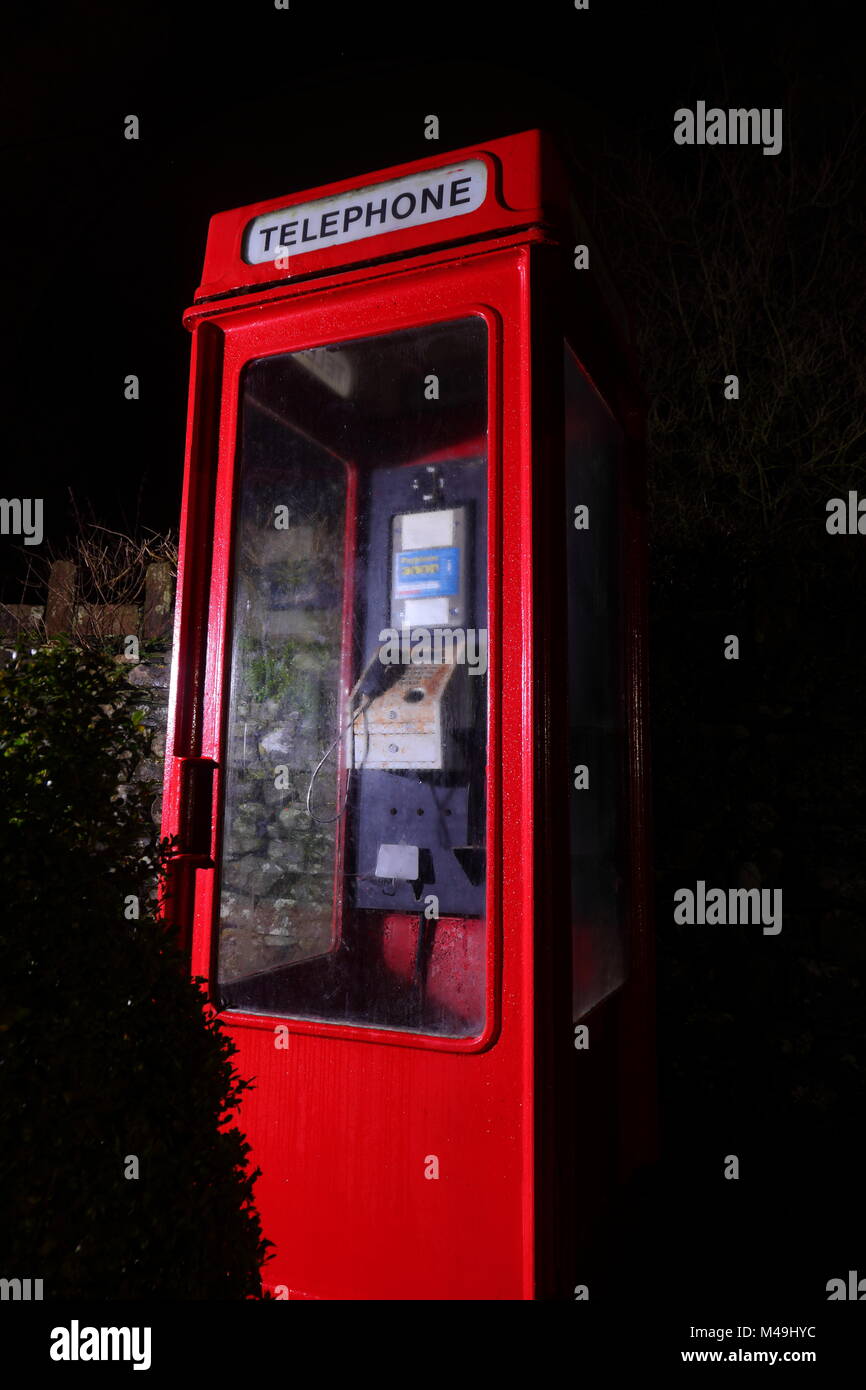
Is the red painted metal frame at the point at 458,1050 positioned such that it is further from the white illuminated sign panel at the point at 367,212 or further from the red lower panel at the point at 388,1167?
the white illuminated sign panel at the point at 367,212

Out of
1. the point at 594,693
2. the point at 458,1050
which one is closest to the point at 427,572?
the point at 594,693

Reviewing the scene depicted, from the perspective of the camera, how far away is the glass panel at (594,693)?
7.82 feet

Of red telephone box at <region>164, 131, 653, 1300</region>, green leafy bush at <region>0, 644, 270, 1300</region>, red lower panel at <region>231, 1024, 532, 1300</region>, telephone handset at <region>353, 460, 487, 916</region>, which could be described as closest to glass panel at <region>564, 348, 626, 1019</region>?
red telephone box at <region>164, 131, 653, 1300</region>

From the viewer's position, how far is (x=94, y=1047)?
3.84 feet

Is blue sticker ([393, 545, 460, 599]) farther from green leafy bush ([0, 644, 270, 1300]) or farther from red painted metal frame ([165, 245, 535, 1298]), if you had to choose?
green leafy bush ([0, 644, 270, 1300])

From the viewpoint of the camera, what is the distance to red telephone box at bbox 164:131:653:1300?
72.6 inches

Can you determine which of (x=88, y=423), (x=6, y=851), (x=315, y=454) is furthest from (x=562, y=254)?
(x=88, y=423)

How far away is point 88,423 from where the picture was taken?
807 cm

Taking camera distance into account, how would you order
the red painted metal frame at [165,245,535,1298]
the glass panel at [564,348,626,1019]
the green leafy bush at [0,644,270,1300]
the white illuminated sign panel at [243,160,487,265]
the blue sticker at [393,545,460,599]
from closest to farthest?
the green leafy bush at [0,644,270,1300] < the red painted metal frame at [165,245,535,1298] < the white illuminated sign panel at [243,160,487,265] < the blue sticker at [393,545,460,599] < the glass panel at [564,348,626,1019]

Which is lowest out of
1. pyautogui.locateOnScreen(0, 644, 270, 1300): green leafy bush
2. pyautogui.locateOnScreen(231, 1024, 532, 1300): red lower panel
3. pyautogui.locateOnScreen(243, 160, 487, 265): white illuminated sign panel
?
pyautogui.locateOnScreen(231, 1024, 532, 1300): red lower panel

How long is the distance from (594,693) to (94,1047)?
177 centimetres

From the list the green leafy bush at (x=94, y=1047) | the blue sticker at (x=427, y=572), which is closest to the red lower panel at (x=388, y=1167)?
the green leafy bush at (x=94, y=1047)

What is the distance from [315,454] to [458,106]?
15.2ft
